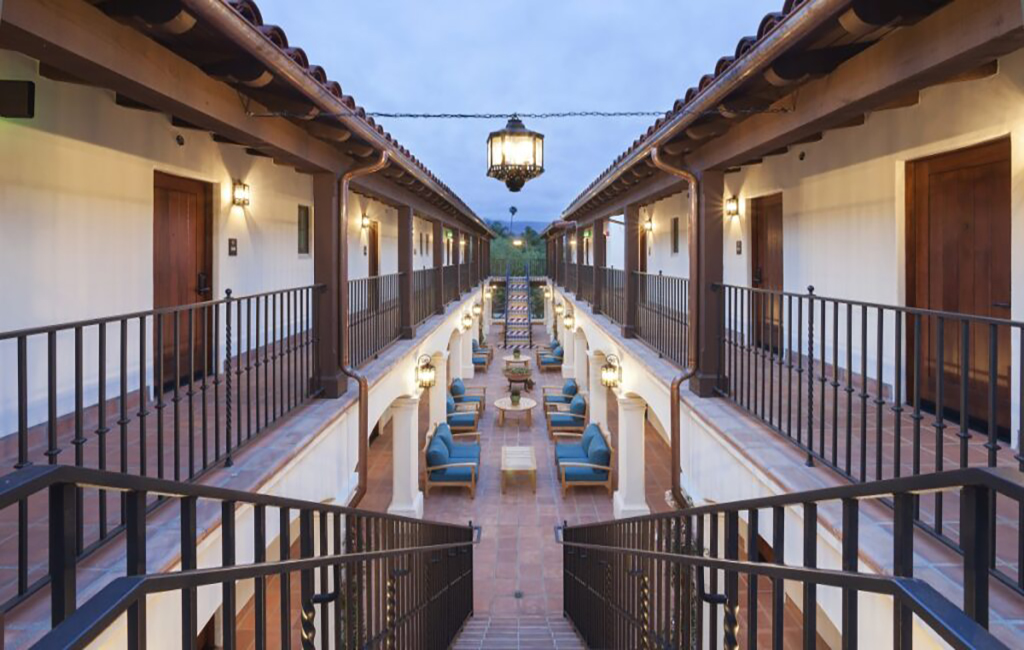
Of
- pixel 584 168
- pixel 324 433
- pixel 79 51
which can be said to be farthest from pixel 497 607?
pixel 584 168

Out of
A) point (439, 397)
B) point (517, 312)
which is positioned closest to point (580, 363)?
point (439, 397)

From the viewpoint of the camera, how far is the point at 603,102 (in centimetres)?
6266

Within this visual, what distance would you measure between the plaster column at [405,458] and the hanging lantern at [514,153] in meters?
4.82

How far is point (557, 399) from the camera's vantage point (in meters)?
19.3

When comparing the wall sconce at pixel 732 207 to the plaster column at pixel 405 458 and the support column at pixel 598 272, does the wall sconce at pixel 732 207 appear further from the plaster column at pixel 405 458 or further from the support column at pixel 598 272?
the plaster column at pixel 405 458

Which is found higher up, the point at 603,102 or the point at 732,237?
the point at 603,102

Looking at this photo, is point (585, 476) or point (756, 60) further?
point (585, 476)

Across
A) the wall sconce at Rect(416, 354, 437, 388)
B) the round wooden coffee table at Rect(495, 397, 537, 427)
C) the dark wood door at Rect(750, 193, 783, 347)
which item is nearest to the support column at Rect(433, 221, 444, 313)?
the round wooden coffee table at Rect(495, 397, 537, 427)

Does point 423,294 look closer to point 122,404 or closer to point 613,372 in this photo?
point 613,372

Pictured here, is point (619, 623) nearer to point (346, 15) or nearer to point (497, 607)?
point (497, 607)

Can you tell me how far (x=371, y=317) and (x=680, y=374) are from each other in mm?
4459

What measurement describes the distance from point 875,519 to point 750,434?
6.32 ft

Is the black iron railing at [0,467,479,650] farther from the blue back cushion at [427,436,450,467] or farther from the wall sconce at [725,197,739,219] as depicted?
the wall sconce at [725,197,739,219]

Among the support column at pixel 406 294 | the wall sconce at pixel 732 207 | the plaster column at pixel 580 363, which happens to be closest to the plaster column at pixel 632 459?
the wall sconce at pixel 732 207
